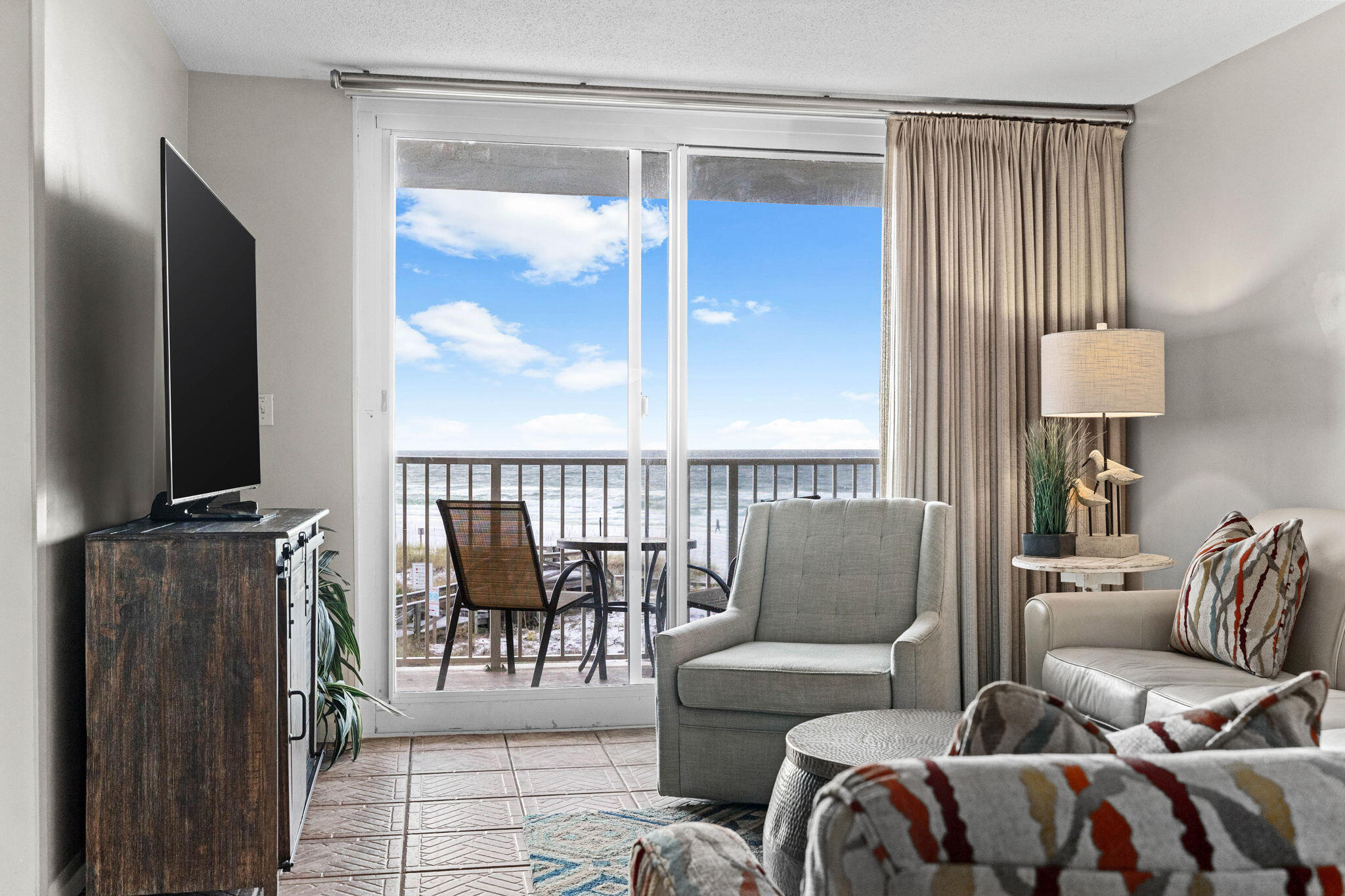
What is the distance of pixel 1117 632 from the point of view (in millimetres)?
3137

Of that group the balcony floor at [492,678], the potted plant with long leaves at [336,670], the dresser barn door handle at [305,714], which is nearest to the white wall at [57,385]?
the dresser barn door handle at [305,714]

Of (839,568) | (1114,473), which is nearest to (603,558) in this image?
(839,568)

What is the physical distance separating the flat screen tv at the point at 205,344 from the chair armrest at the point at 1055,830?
2.05m

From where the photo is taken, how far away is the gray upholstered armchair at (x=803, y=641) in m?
2.82

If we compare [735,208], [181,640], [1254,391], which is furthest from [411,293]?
[1254,391]

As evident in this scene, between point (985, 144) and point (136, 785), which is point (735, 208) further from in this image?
point (136, 785)

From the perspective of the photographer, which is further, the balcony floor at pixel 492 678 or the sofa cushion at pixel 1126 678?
the balcony floor at pixel 492 678

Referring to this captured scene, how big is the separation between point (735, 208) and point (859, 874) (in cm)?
367

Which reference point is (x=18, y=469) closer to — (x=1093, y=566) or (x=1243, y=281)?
(x=1093, y=566)

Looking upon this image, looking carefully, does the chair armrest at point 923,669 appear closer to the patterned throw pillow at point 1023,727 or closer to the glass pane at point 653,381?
the glass pane at point 653,381

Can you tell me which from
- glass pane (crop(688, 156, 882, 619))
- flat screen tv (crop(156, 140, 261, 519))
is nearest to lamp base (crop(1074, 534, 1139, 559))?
glass pane (crop(688, 156, 882, 619))

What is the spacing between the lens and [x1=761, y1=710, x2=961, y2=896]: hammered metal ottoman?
1961mm

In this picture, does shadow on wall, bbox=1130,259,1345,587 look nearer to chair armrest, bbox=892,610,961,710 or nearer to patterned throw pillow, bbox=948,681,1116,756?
chair armrest, bbox=892,610,961,710

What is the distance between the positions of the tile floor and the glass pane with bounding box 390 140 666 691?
0.36 meters
